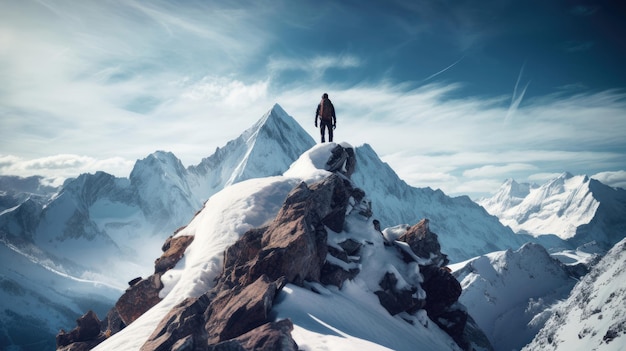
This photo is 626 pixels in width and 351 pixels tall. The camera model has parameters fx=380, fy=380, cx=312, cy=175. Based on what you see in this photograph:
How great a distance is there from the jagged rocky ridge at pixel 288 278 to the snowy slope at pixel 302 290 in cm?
70

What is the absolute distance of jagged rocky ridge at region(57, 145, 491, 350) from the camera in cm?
1173

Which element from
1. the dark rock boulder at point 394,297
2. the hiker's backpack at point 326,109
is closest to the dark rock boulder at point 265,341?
the dark rock boulder at point 394,297

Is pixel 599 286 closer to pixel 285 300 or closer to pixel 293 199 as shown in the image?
pixel 285 300

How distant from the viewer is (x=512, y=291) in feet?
243

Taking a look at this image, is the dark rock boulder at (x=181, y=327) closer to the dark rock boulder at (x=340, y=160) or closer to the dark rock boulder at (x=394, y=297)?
the dark rock boulder at (x=394, y=297)

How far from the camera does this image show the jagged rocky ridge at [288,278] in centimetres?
1173

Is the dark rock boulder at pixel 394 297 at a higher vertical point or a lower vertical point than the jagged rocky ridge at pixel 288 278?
lower

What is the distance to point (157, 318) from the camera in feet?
53.9

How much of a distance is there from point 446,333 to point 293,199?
14135 mm

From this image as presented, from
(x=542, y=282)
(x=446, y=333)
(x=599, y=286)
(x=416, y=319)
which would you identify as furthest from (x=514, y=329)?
(x=599, y=286)

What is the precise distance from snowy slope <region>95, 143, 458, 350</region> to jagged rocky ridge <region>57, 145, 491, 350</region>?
702 millimetres

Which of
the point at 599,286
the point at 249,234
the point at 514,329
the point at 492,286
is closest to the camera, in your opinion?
the point at 599,286

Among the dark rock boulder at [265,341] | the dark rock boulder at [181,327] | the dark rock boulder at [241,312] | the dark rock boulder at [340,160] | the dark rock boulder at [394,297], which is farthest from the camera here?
the dark rock boulder at [340,160]

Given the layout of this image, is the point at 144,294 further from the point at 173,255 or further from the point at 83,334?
the point at 83,334
